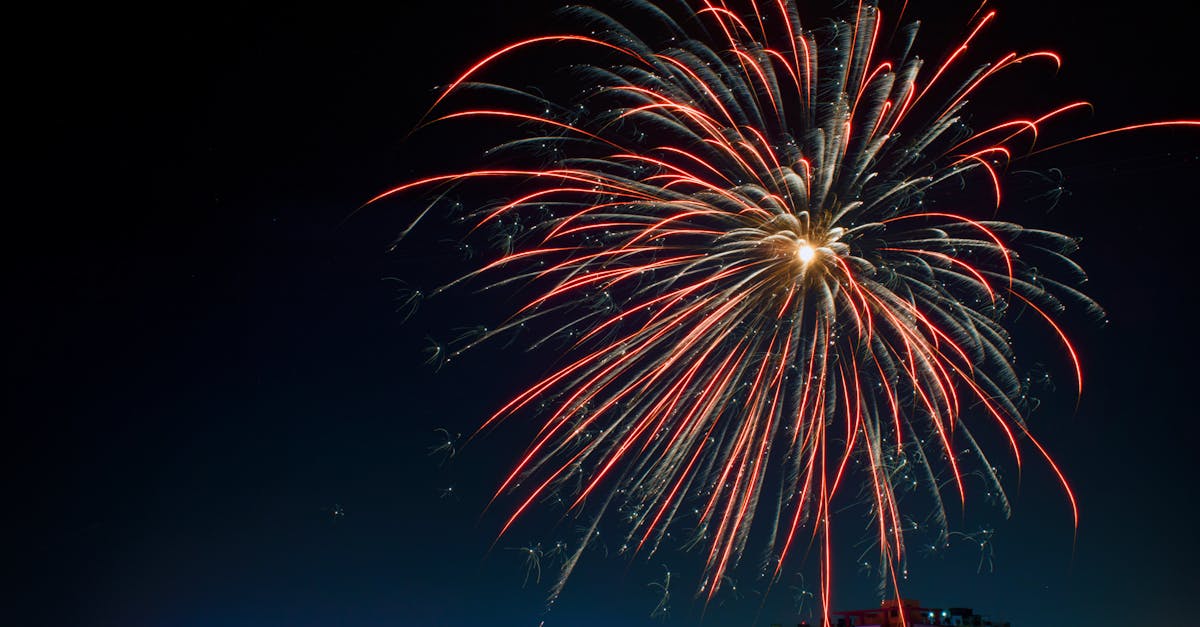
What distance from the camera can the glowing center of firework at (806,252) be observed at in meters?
17.8

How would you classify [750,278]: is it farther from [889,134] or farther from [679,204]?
[889,134]

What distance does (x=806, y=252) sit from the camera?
17.8m

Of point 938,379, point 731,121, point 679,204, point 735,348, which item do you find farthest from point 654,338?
point 938,379

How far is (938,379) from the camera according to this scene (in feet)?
59.4

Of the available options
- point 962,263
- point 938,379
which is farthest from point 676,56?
point 938,379

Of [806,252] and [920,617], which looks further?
[920,617]

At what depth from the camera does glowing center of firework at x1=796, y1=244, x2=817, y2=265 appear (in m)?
17.8

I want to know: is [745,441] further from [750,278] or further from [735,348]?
[750,278]

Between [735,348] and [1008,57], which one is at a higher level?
[1008,57]

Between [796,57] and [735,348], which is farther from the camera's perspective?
[735,348]

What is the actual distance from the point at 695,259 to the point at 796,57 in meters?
4.42

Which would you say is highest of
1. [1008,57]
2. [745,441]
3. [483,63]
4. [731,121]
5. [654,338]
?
[1008,57]

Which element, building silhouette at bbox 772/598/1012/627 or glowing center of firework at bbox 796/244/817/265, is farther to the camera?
building silhouette at bbox 772/598/1012/627

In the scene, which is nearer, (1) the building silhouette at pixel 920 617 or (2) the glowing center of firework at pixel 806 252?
(2) the glowing center of firework at pixel 806 252
